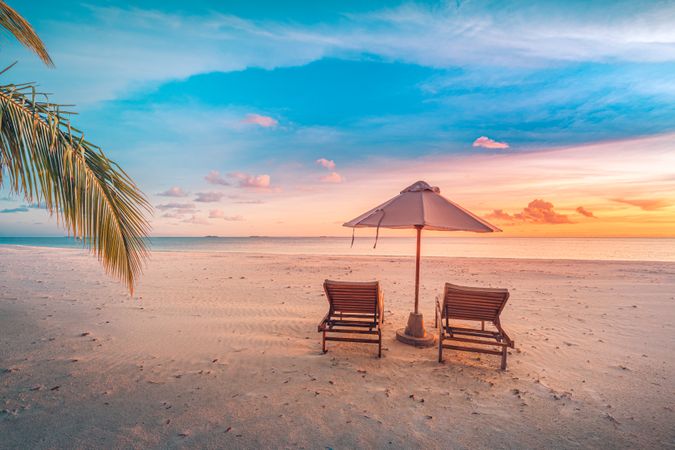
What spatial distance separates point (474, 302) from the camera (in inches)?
184

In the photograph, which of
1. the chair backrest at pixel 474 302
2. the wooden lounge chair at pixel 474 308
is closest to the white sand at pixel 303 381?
the wooden lounge chair at pixel 474 308

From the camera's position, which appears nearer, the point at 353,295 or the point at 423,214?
the point at 423,214

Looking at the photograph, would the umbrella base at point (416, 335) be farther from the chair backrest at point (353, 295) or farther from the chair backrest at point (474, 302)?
the chair backrest at point (353, 295)

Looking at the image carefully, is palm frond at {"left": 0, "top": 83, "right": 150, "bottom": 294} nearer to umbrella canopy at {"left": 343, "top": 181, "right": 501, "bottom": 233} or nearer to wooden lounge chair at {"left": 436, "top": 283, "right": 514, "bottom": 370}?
umbrella canopy at {"left": 343, "top": 181, "right": 501, "bottom": 233}

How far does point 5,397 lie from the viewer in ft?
11.9

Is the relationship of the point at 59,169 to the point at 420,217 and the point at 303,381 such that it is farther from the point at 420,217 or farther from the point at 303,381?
the point at 420,217

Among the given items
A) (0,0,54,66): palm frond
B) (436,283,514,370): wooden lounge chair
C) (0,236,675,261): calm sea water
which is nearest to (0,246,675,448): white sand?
(436,283,514,370): wooden lounge chair

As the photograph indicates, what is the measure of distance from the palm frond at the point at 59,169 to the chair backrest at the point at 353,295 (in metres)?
2.88

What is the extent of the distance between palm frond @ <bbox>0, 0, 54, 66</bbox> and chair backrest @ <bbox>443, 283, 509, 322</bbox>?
19.7ft

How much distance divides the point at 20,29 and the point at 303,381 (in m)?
5.19

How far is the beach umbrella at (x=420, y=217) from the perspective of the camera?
4805 mm

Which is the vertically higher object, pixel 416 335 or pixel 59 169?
pixel 59 169

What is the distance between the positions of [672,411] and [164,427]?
17.7 ft

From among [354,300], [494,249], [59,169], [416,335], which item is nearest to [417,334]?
[416,335]
